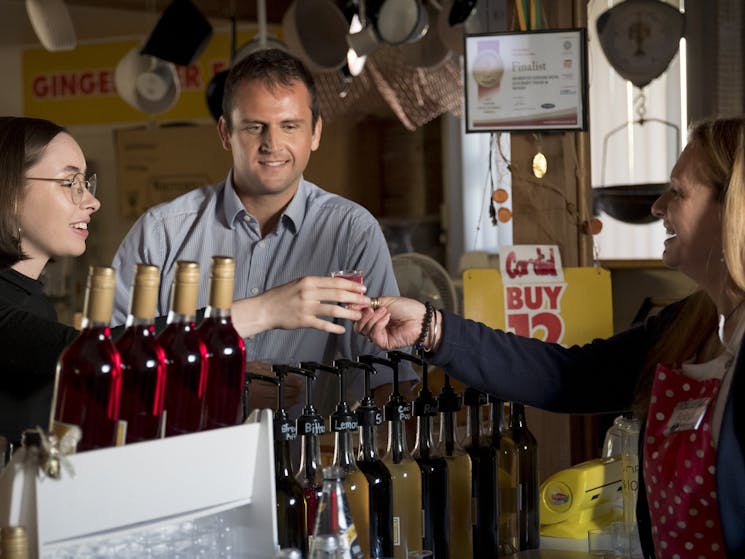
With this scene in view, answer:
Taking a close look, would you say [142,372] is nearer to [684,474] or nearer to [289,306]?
[289,306]

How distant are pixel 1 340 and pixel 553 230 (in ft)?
5.30

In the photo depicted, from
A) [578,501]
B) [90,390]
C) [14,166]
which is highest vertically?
[14,166]

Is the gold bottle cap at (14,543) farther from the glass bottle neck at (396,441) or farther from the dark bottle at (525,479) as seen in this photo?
the dark bottle at (525,479)

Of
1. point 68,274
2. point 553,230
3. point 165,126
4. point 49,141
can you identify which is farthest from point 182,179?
point 49,141

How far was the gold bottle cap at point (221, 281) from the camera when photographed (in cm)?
→ 143

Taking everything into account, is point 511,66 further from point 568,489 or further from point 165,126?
point 165,126

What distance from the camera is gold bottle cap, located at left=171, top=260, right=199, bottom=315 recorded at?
55.0 inches

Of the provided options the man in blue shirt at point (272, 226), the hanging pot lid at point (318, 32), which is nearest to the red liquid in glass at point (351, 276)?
the man in blue shirt at point (272, 226)

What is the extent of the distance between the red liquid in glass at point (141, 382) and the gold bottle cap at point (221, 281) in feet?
0.30

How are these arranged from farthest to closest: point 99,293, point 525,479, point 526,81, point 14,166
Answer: point 526,81
point 525,479
point 14,166
point 99,293

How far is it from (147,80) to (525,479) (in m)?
3.65

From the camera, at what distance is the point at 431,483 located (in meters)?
1.91

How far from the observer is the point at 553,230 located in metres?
3.00

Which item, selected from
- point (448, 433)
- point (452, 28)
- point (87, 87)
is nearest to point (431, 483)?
point (448, 433)
